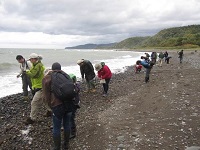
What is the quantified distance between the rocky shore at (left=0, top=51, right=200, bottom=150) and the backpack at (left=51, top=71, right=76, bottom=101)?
5.68 feet

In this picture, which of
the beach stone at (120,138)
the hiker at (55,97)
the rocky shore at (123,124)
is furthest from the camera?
the beach stone at (120,138)

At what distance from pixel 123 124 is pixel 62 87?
328cm

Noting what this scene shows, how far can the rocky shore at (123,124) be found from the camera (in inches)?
272

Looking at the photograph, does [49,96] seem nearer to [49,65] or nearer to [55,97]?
[55,97]

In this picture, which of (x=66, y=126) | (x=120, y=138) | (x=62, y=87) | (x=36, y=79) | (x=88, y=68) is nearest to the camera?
(x=62, y=87)

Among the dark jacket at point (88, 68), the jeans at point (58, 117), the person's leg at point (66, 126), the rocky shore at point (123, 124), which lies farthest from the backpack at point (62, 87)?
the dark jacket at point (88, 68)

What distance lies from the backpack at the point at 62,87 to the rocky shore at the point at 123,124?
173 cm

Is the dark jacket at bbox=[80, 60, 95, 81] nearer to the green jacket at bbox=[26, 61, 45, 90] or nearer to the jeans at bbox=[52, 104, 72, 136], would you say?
the green jacket at bbox=[26, 61, 45, 90]

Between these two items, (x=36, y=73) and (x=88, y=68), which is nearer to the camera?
(x=36, y=73)

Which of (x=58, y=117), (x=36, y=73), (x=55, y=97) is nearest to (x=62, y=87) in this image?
(x=55, y=97)

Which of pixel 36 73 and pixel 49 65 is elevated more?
pixel 36 73

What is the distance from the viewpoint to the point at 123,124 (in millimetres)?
8336

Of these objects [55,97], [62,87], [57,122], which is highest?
[62,87]

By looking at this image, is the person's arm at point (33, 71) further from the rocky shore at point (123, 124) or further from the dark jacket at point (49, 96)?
the dark jacket at point (49, 96)
